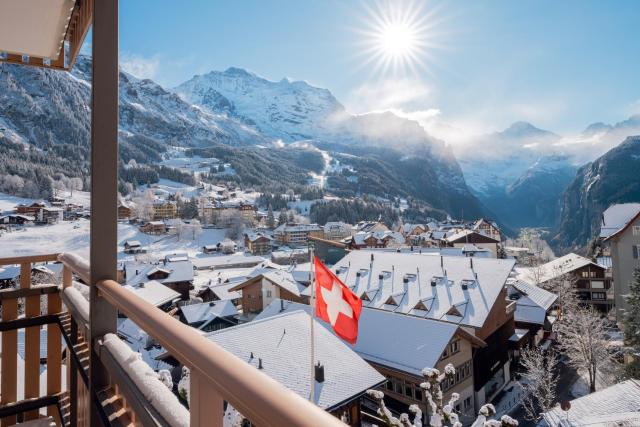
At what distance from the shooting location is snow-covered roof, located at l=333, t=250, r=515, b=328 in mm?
12969

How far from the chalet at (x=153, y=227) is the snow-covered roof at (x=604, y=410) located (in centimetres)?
4902

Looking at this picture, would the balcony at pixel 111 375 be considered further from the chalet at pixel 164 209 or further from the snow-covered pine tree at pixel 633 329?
the chalet at pixel 164 209

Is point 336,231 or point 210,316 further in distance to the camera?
point 336,231

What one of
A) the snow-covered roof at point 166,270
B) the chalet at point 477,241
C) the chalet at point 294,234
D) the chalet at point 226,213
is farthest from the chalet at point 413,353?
the chalet at point 226,213

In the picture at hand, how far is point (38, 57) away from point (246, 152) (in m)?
111

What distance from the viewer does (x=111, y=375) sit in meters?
1.21

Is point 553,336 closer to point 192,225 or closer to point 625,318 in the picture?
point 625,318

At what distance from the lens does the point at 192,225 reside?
51.3m

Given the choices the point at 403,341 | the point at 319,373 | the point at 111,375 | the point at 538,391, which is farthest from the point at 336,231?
the point at 111,375

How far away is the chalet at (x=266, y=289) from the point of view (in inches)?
693

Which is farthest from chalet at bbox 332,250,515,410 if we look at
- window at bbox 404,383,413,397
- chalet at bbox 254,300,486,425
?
window at bbox 404,383,413,397

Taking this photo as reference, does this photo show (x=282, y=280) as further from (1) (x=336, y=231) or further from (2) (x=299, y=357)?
(1) (x=336, y=231)

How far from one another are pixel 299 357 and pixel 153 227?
47011 millimetres

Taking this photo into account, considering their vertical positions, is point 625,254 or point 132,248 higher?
point 625,254
